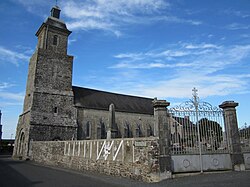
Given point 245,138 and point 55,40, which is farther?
point 55,40

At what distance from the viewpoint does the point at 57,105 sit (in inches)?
1017

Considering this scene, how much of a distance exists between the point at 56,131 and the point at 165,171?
19.2 metres

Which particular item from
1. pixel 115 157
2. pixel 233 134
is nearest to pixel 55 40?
pixel 115 157

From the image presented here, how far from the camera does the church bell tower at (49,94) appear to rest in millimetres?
23812

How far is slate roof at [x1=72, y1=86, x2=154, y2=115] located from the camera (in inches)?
1153

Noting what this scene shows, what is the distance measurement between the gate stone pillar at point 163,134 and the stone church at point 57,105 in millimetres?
16780

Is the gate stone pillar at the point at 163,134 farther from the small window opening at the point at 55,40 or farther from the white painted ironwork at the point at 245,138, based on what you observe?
the small window opening at the point at 55,40

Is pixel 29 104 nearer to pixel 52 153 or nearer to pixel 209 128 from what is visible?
pixel 52 153

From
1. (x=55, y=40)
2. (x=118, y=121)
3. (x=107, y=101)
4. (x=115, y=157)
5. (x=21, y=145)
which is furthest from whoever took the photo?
(x=107, y=101)

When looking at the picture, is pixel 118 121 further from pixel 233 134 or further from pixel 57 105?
pixel 233 134

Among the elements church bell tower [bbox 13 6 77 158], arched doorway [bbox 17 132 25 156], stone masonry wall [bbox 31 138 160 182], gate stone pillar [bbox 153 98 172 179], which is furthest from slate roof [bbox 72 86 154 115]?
gate stone pillar [bbox 153 98 172 179]

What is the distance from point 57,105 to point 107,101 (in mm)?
8762

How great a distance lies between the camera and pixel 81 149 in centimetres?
1262

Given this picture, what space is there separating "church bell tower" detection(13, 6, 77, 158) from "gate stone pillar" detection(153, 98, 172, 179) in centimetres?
1805
